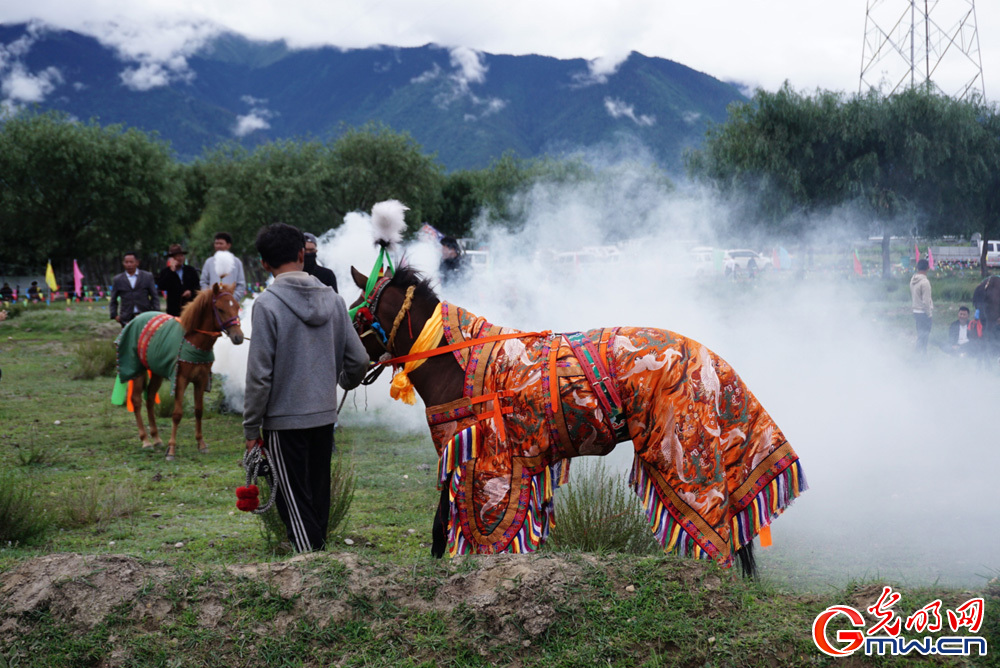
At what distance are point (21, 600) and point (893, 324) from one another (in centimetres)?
1679

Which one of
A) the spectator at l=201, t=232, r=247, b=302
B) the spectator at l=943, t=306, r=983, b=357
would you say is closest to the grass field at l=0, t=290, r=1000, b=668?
the spectator at l=201, t=232, r=247, b=302

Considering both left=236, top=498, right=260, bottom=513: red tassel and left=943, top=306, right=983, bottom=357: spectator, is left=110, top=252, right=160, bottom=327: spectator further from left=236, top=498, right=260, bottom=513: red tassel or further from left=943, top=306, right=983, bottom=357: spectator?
left=943, top=306, right=983, bottom=357: spectator

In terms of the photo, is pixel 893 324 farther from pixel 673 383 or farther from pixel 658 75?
pixel 658 75

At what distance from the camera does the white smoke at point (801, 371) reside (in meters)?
5.54

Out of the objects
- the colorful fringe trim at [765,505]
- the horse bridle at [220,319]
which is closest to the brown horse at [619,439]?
the colorful fringe trim at [765,505]

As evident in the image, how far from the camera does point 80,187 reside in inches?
1430

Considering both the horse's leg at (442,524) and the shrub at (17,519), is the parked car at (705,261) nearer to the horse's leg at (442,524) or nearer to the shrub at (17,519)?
the horse's leg at (442,524)

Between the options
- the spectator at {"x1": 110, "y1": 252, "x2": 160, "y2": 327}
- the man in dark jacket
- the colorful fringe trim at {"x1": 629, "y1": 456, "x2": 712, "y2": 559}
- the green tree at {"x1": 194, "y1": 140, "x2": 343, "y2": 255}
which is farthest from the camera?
the green tree at {"x1": 194, "y1": 140, "x2": 343, "y2": 255}

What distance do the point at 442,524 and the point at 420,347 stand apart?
100cm

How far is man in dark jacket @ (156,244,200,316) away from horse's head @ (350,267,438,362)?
20.1 feet

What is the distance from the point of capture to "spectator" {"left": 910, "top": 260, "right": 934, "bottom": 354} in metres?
13.3

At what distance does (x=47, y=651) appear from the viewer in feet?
9.77

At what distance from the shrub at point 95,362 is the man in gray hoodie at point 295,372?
11.9 metres

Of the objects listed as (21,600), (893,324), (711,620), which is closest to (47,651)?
(21,600)
